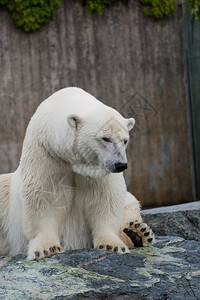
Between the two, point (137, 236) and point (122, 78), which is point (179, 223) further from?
point (122, 78)

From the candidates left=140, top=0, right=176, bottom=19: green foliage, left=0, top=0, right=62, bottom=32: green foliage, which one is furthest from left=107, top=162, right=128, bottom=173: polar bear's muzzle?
left=140, top=0, right=176, bottom=19: green foliage

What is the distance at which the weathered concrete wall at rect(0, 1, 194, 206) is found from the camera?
24.3 ft

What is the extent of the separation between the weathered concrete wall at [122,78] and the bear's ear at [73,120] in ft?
15.0

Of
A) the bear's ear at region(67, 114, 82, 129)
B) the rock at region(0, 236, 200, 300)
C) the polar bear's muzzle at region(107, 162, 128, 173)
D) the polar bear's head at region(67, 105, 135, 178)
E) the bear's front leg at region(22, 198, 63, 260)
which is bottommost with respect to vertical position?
the rock at region(0, 236, 200, 300)

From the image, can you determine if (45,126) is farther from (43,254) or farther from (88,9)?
(88,9)

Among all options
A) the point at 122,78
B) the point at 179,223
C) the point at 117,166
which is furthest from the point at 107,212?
the point at 122,78

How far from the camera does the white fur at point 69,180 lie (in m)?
2.90

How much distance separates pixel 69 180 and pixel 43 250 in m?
0.45

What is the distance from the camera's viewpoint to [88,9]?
7758mm

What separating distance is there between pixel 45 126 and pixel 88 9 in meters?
5.05

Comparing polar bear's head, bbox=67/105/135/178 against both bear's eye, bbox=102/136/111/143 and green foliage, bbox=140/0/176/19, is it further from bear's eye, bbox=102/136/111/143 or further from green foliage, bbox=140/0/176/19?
green foliage, bbox=140/0/176/19

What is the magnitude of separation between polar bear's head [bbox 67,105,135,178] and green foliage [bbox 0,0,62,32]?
15.7 ft

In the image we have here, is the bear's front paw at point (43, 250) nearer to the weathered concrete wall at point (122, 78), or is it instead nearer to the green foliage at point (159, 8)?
the weathered concrete wall at point (122, 78)

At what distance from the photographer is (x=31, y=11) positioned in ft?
24.1
